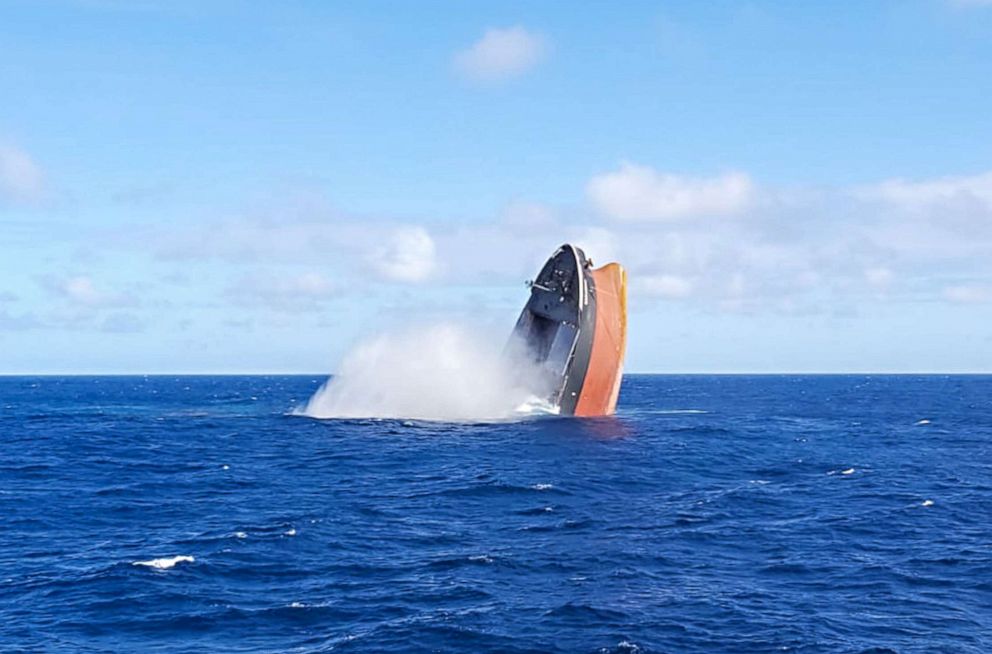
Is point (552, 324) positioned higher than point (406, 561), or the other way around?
point (552, 324)

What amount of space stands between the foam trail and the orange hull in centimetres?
495

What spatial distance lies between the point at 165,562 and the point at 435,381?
215ft

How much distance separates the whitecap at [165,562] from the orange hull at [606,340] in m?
51.5

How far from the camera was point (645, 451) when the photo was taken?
73812 mm

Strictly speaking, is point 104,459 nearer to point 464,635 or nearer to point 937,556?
point 464,635

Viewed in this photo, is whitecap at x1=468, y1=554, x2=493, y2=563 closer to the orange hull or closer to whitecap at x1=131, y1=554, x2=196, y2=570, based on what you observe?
whitecap at x1=131, y1=554, x2=196, y2=570

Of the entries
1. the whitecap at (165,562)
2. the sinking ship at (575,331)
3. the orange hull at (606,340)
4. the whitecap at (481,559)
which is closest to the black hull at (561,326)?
the sinking ship at (575,331)

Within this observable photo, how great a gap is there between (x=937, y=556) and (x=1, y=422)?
365ft

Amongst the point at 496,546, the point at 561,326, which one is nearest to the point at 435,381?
the point at 561,326

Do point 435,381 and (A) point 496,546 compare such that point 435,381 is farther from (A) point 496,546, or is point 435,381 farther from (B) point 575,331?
(A) point 496,546

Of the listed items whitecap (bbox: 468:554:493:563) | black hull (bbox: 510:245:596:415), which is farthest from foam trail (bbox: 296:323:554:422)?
whitecap (bbox: 468:554:493:563)

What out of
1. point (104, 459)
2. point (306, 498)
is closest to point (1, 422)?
point (104, 459)

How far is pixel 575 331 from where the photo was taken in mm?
85500

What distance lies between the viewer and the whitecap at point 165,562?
38938mm
